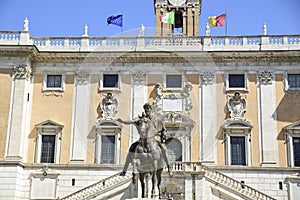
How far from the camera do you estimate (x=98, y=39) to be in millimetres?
31953

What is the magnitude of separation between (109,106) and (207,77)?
20.8 feet

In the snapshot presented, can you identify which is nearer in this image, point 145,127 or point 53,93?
point 145,127

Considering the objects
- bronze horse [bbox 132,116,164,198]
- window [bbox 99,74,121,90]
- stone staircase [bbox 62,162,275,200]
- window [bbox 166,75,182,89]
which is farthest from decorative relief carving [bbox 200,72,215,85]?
bronze horse [bbox 132,116,164,198]

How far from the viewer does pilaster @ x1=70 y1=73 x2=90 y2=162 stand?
29562mm

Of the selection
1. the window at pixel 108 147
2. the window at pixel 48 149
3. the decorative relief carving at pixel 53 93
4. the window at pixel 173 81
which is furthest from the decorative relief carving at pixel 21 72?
the window at pixel 173 81

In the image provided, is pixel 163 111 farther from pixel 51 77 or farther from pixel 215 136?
pixel 51 77

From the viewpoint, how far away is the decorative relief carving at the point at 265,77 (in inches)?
1199

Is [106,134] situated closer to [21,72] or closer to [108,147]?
[108,147]

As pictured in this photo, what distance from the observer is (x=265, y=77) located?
1201 inches

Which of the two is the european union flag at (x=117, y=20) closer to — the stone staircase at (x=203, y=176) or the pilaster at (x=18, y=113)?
the pilaster at (x=18, y=113)

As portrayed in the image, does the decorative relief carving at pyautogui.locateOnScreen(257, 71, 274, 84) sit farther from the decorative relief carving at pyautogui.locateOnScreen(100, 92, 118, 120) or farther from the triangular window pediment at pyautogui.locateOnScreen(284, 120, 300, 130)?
the decorative relief carving at pyautogui.locateOnScreen(100, 92, 118, 120)

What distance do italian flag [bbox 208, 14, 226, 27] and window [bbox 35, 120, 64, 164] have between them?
11.9 m

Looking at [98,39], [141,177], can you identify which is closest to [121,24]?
[98,39]

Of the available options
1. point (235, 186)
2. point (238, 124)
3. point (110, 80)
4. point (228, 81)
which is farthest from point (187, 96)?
point (235, 186)
